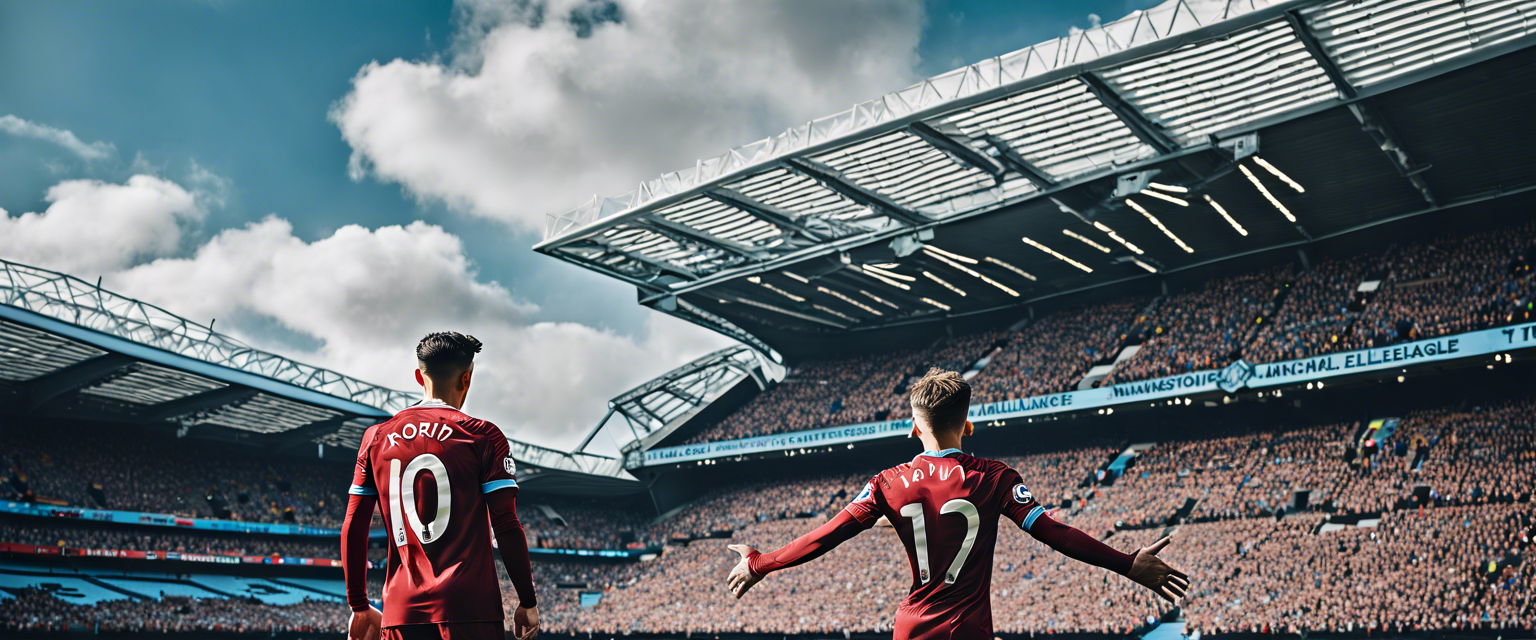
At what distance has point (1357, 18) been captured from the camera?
2719 cm

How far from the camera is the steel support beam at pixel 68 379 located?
123ft

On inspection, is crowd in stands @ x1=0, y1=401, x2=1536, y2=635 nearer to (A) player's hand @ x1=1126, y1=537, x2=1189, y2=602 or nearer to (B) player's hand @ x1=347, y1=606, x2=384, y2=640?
(A) player's hand @ x1=1126, y1=537, x2=1189, y2=602

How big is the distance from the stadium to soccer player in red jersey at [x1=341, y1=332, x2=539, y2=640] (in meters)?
27.2

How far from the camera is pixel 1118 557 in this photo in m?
4.46

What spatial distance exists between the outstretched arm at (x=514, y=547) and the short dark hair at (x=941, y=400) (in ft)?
5.91

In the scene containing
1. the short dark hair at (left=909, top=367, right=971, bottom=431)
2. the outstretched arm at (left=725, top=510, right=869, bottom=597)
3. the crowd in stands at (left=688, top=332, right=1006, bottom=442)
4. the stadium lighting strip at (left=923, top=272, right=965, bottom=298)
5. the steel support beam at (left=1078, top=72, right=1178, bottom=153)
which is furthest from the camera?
the crowd in stands at (left=688, top=332, right=1006, bottom=442)

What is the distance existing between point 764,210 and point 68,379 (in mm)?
26622

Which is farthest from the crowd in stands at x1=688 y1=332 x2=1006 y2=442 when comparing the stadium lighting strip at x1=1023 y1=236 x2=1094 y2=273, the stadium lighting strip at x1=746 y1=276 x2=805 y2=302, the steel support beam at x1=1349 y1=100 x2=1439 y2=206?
the steel support beam at x1=1349 y1=100 x2=1439 y2=206

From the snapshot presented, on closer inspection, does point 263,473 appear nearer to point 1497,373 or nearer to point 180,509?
point 180,509

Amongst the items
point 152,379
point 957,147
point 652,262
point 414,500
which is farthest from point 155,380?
point 414,500

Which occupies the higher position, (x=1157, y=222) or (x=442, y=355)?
(x=1157, y=222)

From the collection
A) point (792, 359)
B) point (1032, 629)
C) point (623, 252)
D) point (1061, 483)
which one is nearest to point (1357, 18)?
point (1032, 629)

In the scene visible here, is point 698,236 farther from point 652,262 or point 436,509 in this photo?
point 436,509

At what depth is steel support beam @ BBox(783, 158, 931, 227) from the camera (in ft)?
117
